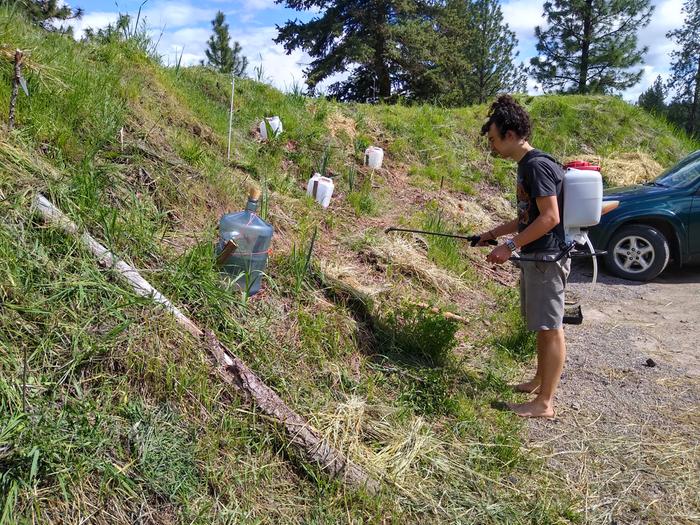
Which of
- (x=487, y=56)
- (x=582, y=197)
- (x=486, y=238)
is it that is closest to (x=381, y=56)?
(x=487, y=56)

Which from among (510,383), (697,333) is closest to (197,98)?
(510,383)

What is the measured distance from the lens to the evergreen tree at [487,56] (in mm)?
34188

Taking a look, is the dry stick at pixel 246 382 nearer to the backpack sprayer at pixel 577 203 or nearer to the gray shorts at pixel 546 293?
the gray shorts at pixel 546 293

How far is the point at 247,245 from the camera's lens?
4.09 meters

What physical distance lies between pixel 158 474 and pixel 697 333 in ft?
17.0

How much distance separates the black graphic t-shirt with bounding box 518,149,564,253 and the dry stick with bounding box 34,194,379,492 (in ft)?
6.09

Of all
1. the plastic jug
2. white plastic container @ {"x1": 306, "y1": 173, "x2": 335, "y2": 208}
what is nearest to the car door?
white plastic container @ {"x1": 306, "y1": 173, "x2": 335, "y2": 208}

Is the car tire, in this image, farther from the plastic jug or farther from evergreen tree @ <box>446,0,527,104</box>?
evergreen tree @ <box>446,0,527,104</box>

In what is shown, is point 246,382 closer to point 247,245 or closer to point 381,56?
point 247,245

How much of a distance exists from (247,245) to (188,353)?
3.71 ft

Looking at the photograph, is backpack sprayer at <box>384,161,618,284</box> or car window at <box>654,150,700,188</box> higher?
car window at <box>654,150,700,188</box>

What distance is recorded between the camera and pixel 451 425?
3.70m

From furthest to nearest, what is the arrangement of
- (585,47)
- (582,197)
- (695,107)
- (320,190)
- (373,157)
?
(695,107) → (585,47) → (373,157) → (320,190) → (582,197)

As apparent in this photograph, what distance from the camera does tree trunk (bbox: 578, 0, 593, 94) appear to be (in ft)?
102
